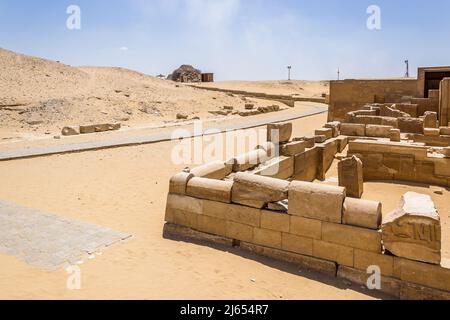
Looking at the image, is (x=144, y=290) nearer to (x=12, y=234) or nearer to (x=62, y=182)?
(x=12, y=234)

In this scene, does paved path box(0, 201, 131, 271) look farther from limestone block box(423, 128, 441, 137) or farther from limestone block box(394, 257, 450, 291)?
limestone block box(423, 128, 441, 137)

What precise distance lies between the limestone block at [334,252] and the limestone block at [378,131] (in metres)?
9.38

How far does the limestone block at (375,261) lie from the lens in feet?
17.0

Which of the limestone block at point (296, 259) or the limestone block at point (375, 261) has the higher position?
the limestone block at point (375, 261)

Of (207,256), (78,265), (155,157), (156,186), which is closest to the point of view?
(78,265)

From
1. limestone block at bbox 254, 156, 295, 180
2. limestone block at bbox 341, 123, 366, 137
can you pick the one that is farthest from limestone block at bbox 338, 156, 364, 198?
limestone block at bbox 341, 123, 366, 137

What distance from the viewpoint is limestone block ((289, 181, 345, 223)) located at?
18.4 ft

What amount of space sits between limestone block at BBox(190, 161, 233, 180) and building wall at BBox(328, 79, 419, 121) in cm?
1685

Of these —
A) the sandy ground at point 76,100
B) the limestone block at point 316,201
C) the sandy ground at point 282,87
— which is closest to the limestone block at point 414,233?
the limestone block at point 316,201

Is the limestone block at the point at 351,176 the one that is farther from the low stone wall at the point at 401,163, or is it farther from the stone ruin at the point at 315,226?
the stone ruin at the point at 315,226

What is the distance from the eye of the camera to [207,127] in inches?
886

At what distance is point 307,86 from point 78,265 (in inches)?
2771

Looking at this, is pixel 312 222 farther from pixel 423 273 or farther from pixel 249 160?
pixel 249 160
